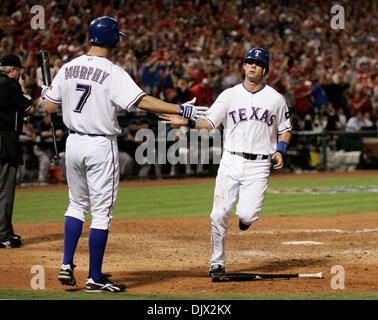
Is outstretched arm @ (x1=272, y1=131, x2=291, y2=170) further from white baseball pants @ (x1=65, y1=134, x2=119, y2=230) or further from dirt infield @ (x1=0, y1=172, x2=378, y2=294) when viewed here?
white baseball pants @ (x1=65, y1=134, x2=119, y2=230)

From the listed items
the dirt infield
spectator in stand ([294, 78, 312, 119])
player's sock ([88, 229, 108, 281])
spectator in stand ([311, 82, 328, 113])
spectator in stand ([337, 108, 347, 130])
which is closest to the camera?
player's sock ([88, 229, 108, 281])

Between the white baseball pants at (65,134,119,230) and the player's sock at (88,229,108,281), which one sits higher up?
the white baseball pants at (65,134,119,230)

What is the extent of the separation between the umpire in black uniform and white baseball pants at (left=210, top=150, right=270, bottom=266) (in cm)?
301

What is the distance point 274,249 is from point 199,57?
13.6m

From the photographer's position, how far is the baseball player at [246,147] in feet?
21.7

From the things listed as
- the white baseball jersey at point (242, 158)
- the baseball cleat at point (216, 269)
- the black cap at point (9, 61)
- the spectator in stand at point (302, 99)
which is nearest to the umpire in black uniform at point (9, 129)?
the black cap at point (9, 61)

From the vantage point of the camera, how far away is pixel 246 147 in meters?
6.70

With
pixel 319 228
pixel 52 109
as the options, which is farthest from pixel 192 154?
pixel 52 109

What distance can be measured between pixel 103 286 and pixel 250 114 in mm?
2234

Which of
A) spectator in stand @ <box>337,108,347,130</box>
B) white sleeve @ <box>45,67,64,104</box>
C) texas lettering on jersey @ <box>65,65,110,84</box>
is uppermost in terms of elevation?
texas lettering on jersey @ <box>65,65,110,84</box>

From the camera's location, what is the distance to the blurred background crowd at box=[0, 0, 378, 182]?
17734mm

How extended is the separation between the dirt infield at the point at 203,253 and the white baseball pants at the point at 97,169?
72 cm

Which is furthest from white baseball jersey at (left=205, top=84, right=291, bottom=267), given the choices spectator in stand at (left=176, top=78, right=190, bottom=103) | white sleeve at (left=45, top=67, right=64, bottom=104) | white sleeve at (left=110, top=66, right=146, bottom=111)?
spectator in stand at (left=176, top=78, right=190, bottom=103)

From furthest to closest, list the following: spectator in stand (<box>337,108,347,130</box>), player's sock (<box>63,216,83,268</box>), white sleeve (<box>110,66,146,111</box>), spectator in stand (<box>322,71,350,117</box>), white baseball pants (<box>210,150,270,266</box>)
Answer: spectator in stand (<box>322,71,350,117</box>), spectator in stand (<box>337,108,347,130</box>), white baseball pants (<box>210,150,270,266</box>), player's sock (<box>63,216,83,268</box>), white sleeve (<box>110,66,146,111</box>)
